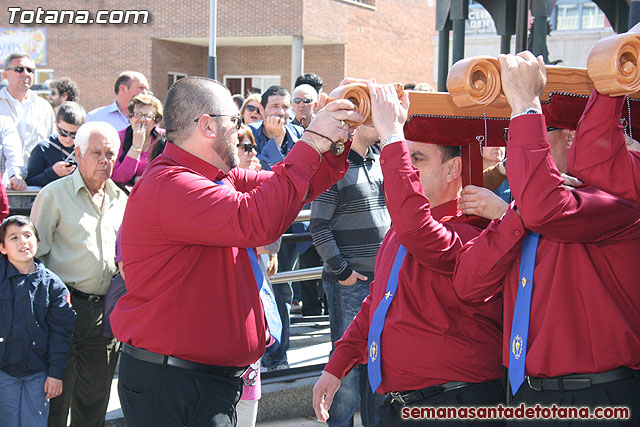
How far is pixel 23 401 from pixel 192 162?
254cm

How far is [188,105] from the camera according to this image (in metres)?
3.12

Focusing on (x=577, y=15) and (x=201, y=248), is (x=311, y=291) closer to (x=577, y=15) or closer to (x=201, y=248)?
(x=201, y=248)

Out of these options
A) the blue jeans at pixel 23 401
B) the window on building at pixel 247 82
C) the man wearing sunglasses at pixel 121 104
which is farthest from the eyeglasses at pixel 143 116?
the window on building at pixel 247 82

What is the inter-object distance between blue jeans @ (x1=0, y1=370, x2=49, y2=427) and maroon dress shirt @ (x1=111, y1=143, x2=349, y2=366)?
1942 mm

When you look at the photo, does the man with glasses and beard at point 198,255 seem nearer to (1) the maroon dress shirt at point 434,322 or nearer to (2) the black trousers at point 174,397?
(2) the black trousers at point 174,397

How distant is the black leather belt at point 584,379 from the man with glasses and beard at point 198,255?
110cm

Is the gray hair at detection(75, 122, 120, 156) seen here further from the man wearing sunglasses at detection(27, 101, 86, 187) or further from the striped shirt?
the striped shirt

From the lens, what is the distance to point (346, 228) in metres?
5.36

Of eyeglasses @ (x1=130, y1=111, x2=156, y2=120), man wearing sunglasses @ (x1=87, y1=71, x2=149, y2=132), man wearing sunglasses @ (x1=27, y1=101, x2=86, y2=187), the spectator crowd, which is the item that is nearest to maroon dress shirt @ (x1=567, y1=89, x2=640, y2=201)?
the spectator crowd

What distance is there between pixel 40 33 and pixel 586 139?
34151mm

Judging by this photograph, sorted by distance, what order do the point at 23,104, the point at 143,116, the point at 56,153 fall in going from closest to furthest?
the point at 143,116, the point at 56,153, the point at 23,104

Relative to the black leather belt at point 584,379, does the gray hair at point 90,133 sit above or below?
above

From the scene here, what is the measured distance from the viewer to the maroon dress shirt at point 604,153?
2.39 metres

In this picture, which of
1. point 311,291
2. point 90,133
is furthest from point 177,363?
point 311,291
